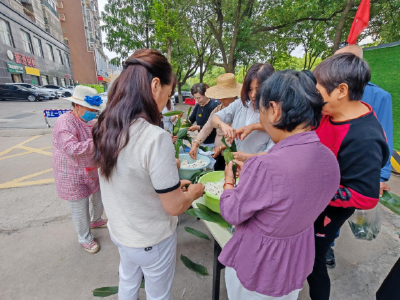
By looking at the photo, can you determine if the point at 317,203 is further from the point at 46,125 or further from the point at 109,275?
the point at 46,125

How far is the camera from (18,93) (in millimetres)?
14492

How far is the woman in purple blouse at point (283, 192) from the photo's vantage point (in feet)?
2.37

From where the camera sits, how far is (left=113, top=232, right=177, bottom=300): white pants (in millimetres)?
1058

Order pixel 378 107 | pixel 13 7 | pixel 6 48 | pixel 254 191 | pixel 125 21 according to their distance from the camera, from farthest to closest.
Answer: pixel 13 7 → pixel 6 48 → pixel 125 21 → pixel 378 107 → pixel 254 191

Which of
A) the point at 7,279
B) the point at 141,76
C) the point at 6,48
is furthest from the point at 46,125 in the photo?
the point at 6,48

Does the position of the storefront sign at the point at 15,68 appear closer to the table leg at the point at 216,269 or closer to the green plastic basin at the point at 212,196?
the green plastic basin at the point at 212,196

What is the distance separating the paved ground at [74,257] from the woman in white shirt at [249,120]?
125 cm

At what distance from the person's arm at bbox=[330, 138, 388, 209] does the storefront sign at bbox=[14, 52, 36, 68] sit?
2451cm

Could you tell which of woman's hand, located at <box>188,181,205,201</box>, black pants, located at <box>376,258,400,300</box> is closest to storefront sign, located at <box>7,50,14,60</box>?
woman's hand, located at <box>188,181,205,201</box>

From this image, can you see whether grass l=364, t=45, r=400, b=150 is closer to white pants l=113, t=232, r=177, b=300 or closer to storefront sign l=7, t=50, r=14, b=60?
white pants l=113, t=232, r=177, b=300

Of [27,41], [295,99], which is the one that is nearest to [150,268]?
[295,99]

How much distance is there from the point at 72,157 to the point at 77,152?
0.61 ft

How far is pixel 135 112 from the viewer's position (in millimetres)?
847

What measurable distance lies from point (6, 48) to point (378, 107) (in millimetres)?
23720
